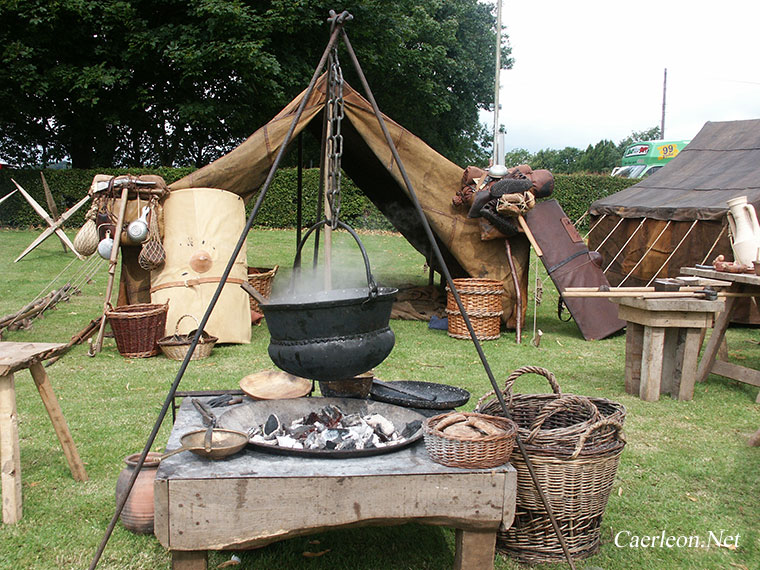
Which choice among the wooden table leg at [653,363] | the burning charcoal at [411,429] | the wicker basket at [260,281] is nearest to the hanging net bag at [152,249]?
the wicker basket at [260,281]

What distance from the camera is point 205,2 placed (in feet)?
46.0

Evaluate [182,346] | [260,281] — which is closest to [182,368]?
[182,346]

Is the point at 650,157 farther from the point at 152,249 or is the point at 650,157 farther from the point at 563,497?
the point at 563,497

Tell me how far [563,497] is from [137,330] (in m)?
4.12

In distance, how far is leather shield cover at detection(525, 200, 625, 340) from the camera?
690 cm

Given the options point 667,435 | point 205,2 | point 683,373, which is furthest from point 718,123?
point 205,2

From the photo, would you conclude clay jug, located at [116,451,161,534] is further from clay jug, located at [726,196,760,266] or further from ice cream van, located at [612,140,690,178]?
ice cream van, located at [612,140,690,178]

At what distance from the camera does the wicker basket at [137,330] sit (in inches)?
221

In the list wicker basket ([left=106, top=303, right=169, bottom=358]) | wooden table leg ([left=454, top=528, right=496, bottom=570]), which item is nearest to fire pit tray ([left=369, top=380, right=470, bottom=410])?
wooden table leg ([left=454, top=528, right=496, bottom=570])

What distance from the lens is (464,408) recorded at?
4.26 m

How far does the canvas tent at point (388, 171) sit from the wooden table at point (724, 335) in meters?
2.15

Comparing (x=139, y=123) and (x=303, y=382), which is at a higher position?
(x=139, y=123)

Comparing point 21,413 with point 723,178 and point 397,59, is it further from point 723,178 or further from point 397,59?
point 397,59

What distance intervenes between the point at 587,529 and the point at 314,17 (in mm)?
15114
